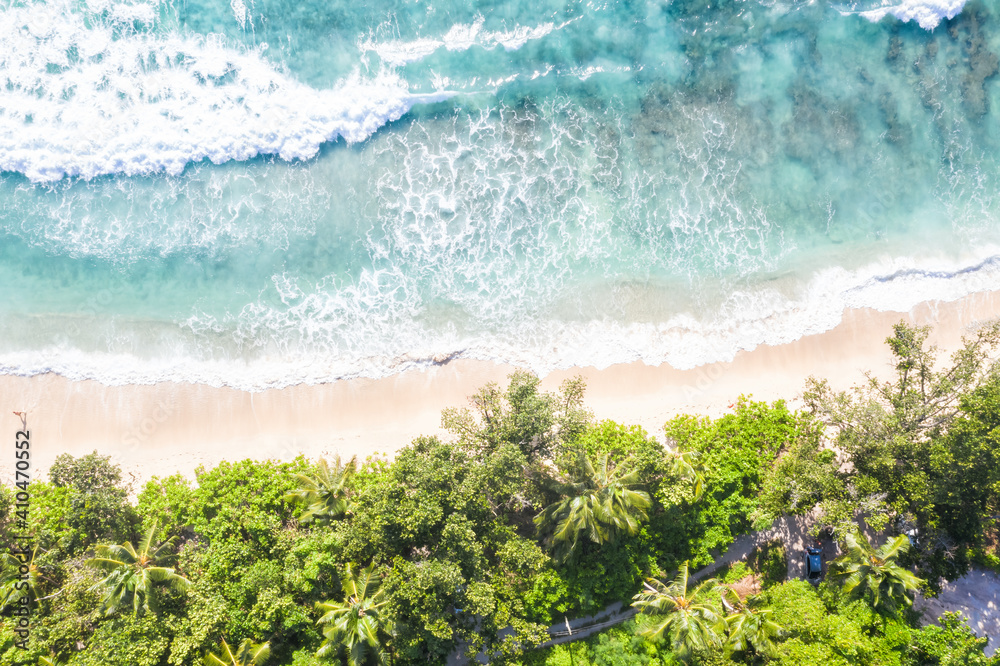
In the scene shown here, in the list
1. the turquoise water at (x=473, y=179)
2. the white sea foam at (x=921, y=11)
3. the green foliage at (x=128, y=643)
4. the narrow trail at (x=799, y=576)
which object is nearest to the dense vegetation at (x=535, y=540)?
the green foliage at (x=128, y=643)

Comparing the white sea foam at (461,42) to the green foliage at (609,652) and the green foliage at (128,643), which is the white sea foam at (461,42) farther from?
the green foliage at (609,652)

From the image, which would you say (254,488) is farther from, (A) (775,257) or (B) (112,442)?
(A) (775,257)

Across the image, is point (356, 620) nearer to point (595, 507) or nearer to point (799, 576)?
point (595, 507)

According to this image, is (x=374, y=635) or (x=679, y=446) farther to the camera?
(x=679, y=446)

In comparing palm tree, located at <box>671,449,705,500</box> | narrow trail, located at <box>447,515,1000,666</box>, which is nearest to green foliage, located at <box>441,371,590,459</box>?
palm tree, located at <box>671,449,705,500</box>

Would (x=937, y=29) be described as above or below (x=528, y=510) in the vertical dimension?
above

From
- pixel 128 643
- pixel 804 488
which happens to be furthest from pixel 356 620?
pixel 804 488

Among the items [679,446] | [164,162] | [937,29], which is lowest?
[679,446]

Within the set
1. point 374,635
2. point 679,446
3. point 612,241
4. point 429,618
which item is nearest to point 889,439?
point 679,446
